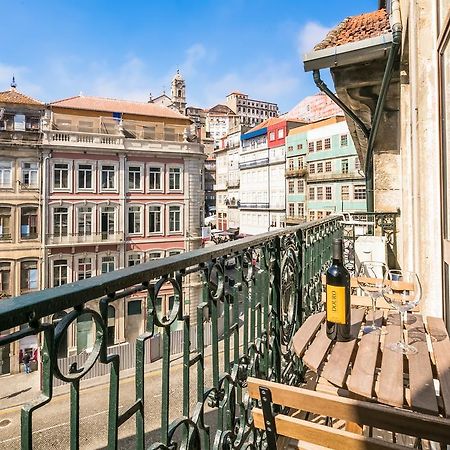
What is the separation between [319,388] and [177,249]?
2271 cm

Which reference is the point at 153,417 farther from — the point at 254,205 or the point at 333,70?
the point at 254,205

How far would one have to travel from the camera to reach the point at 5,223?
20.4m

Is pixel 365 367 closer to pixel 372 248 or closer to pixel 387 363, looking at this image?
pixel 387 363

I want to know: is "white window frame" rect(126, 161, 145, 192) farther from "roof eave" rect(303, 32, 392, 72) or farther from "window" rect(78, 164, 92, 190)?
"roof eave" rect(303, 32, 392, 72)

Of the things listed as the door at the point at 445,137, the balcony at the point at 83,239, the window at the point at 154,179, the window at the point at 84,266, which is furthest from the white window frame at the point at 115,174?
the door at the point at 445,137

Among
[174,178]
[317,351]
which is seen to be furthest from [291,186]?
[317,351]

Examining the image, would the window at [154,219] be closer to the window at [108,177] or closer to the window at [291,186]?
the window at [108,177]

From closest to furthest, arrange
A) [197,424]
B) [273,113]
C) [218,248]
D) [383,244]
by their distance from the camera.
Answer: [197,424]
[218,248]
[383,244]
[273,113]

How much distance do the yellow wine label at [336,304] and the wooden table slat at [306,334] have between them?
6.5 inches

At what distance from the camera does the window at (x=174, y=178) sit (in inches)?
973

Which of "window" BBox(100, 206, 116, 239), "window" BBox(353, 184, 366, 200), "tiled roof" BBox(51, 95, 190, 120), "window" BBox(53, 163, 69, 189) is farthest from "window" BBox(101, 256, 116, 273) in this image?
"window" BBox(353, 184, 366, 200)

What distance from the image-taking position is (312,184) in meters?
35.6

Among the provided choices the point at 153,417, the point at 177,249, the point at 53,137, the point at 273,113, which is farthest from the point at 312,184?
the point at 273,113

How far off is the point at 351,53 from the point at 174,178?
21005mm
